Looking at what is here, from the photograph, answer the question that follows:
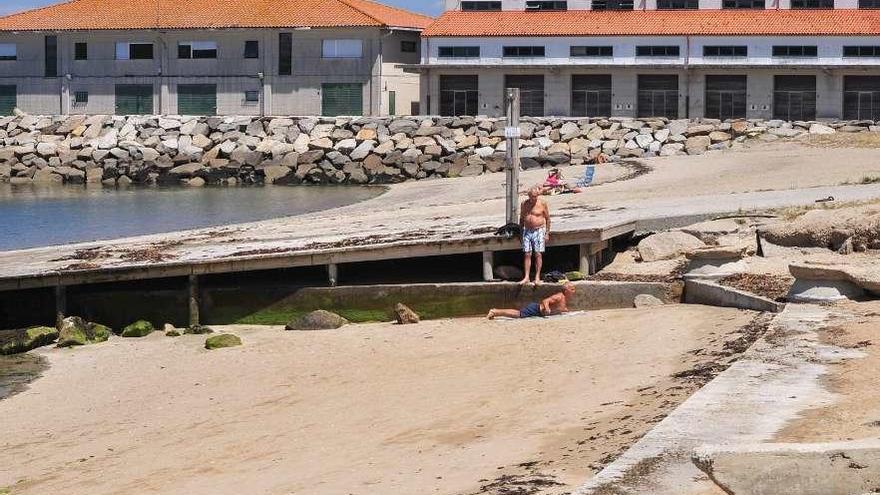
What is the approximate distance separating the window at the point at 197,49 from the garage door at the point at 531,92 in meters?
16.1

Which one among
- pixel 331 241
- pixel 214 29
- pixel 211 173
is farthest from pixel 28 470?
pixel 214 29

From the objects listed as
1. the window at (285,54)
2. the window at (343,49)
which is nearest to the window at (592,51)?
the window at (343,49)

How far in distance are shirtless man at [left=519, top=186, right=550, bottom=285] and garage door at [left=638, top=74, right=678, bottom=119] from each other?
50.0 metres

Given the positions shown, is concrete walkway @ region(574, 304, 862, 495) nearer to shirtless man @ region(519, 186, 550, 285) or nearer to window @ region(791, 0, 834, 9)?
shirtless man @ region(519, 186, 550, 285)

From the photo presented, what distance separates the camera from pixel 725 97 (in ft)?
242

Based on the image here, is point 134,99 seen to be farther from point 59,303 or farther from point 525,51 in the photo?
point 59,303

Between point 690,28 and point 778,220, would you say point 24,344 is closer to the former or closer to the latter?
point 778,220

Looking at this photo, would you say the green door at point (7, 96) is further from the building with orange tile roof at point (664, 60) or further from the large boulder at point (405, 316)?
the large boulder at point (405, 316)

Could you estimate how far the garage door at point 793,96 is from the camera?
72688mm

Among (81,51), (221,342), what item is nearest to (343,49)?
(81,51)

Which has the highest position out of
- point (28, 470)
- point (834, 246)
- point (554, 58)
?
point (554, 58)

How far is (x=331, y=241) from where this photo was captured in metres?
28.2

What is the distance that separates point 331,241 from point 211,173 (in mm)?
44017

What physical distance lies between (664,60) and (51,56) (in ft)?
110
